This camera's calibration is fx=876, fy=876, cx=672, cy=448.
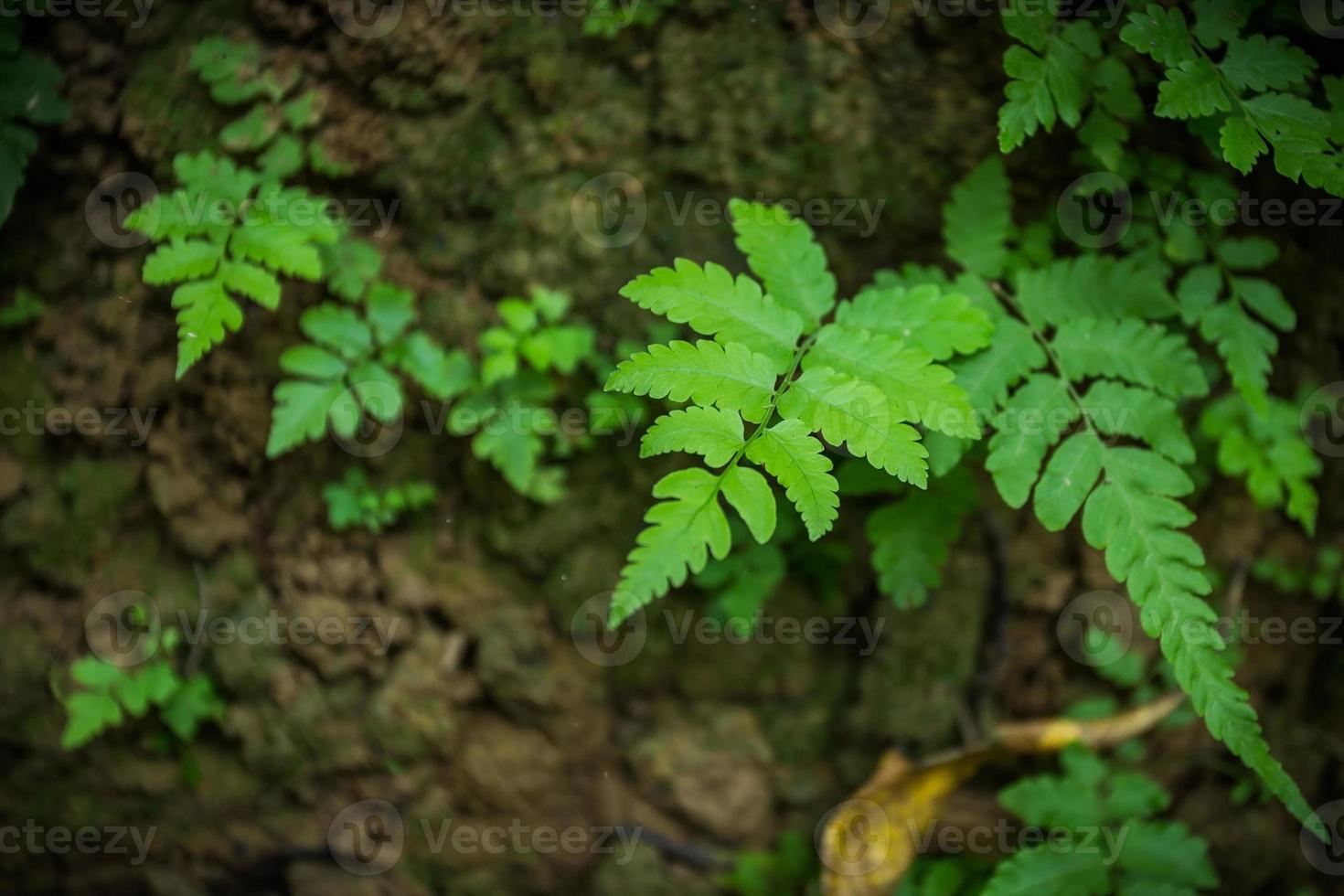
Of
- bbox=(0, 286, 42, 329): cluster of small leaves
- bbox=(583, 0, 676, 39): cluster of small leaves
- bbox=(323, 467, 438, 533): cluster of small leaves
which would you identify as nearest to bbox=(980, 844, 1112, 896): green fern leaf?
bbox=(323, 467, 438, 533): cluster of small leaves

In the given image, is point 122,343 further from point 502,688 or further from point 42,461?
point 502,688

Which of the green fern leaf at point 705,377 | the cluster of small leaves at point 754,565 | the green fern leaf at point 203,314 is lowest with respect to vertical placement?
the cluster of small leaves at point 754,565

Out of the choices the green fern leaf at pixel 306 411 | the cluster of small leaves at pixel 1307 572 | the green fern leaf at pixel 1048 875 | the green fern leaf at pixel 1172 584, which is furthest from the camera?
the cluster of small leaves at pixel 1307 572

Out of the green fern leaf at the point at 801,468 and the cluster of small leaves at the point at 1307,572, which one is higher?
the green fern leaf at the point at 801,468

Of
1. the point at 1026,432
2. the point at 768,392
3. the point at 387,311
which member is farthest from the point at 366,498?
the point at 1026,432

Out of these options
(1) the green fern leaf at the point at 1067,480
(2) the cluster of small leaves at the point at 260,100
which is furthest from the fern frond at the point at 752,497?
(2) the cluster of small leaves at the point at 260,100

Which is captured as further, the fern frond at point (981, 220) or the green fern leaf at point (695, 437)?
the fern frond at point (981, 220)

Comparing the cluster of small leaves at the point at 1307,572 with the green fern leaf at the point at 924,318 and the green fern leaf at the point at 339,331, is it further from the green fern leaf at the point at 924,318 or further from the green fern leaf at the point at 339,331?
the green fern leaf at the point at 339,331

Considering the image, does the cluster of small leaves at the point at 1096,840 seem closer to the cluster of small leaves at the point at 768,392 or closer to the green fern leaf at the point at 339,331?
the cluster of small leaves at the point at 768,392

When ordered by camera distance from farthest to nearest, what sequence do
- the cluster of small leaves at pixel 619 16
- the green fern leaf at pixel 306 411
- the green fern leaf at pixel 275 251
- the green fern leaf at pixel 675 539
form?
the cluster of small leaves at pixel 619 16, the green fern leaf at pixel 306 411, the green fern leaf at pixel 275 251, the green fern leaf at pixel 675 539
